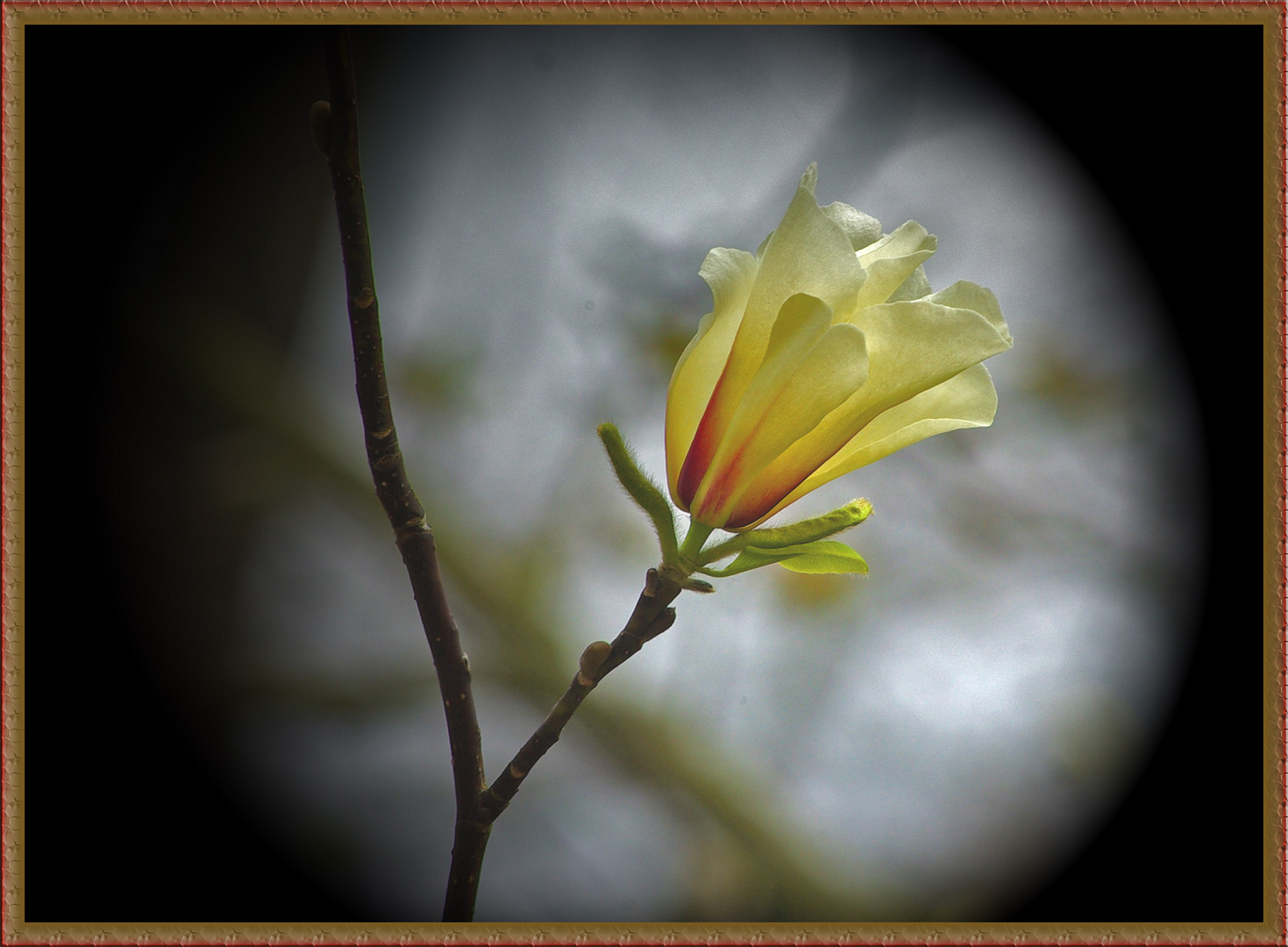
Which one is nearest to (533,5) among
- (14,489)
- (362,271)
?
(362,271)

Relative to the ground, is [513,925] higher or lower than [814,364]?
lower

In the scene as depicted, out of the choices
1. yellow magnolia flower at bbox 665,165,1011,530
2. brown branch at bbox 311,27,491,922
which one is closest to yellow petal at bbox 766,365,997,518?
yellow magnolia flower at bbox 665,165,1011,530

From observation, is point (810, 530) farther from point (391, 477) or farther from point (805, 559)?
point (391, 477)

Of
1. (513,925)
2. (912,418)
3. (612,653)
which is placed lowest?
(513,925)

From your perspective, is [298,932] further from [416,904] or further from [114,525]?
[114,525]

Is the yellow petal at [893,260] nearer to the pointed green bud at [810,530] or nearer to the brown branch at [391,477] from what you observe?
the pointed green bud at [810,530]

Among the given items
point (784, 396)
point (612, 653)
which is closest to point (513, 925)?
point (612, 653)

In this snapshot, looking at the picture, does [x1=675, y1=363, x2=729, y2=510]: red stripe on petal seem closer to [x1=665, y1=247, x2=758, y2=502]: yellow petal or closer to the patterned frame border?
[x1=665, y1=247, x2=758, y2=502]: yellow petal
